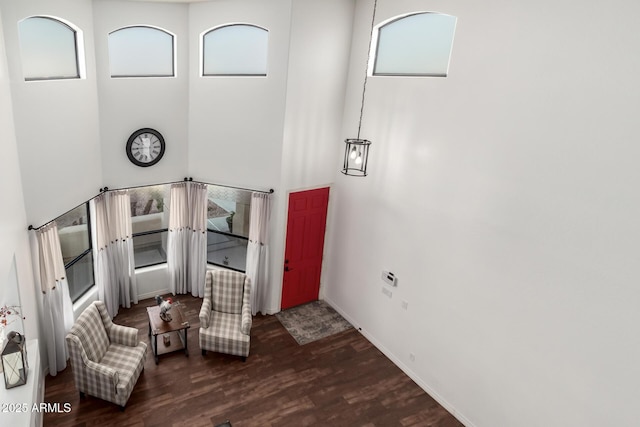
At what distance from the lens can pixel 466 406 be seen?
543cm

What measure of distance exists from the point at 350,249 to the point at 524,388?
3.45 meters

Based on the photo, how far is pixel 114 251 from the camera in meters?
6.91

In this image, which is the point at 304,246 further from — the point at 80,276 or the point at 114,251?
the point at 80,276

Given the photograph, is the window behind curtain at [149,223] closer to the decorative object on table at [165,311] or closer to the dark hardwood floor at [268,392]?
the dark hardwood floor at [268,392]

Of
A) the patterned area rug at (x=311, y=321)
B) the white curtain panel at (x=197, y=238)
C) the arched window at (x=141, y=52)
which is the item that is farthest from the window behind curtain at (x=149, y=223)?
the patterned area rug at (x=311, y=321)

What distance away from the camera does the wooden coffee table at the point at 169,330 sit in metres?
6.04

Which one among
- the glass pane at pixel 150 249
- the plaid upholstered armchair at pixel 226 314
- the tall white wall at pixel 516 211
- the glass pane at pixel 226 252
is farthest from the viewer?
the glass pane at pixel 226 252

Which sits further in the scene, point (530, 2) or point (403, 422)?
point (403, 422)

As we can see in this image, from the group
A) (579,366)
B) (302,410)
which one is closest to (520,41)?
(579,366)

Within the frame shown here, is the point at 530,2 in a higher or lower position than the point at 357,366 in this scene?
Result: higher

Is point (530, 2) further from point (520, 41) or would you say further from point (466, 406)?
point (466, 406)

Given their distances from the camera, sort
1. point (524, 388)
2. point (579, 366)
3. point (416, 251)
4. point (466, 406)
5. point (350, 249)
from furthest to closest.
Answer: point (350, 249), point (416, 251), point (466, 406), point (524, 388), point (579, 366)

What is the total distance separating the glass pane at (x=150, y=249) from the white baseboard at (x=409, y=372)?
11.5ft

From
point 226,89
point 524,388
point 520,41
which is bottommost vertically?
point 524,388
